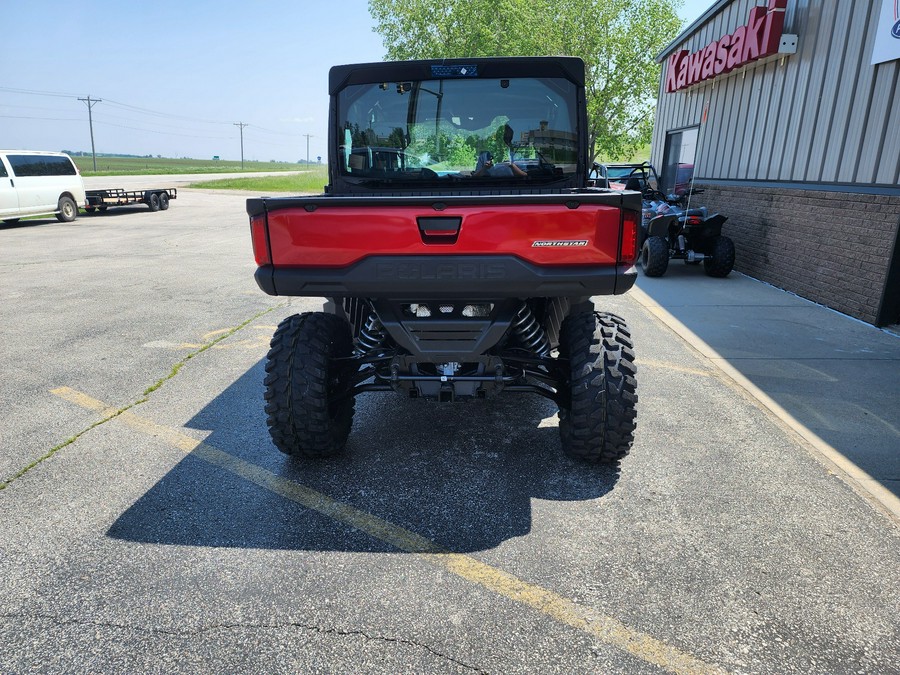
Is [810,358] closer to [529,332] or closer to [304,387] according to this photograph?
[529,332]

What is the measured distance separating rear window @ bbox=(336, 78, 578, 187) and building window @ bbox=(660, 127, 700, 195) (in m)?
9.11

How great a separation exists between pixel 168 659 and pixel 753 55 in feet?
36.0

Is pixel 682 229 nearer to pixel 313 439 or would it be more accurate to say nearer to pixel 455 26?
pixel 313 439

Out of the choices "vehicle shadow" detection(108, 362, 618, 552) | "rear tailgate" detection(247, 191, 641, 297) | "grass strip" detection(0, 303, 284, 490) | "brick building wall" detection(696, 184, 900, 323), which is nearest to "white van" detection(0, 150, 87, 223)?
"grass strip" detection(0, 303, 284, 490)

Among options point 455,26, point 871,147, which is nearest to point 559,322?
point 871,147

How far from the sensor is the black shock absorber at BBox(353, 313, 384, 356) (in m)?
3.77

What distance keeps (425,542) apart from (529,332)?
4.73ft

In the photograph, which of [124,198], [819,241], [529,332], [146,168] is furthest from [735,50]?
[146,168]

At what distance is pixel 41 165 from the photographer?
55.5ft

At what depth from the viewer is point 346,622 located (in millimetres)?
2369

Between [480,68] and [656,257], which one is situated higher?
[480,68]

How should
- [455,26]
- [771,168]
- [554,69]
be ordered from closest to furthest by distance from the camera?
1. [554,69]
2. [771,168]
3. [455,26]

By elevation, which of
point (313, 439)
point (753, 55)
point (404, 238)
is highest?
point (753, 55)

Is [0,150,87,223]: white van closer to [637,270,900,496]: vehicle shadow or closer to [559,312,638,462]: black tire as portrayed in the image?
[637,270,900,496]: vehicle shadow
